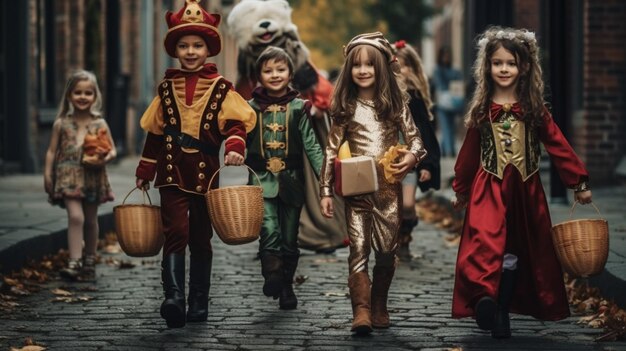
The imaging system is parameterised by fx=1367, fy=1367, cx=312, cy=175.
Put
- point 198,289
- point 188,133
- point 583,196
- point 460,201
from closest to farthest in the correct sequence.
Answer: point 583,196 < point 460,201 < point 188,133 < point 198,289

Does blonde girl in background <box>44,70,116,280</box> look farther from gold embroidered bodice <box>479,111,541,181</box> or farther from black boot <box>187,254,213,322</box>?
gold embroidered bodice <box>479,111,541,181</box>

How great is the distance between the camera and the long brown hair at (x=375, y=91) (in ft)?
22.7

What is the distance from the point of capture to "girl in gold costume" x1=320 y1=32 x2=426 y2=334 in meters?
6.84

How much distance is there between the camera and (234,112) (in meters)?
7.08

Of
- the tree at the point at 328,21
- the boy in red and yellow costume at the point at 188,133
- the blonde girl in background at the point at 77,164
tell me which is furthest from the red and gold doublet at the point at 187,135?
the tree at the point at 328,21

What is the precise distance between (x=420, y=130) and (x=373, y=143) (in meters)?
2.43

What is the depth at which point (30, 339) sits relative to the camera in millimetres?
6441

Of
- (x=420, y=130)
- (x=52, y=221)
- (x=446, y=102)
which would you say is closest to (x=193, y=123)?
(x=420, y=130)

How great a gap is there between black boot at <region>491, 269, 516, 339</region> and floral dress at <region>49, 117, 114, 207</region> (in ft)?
11.1

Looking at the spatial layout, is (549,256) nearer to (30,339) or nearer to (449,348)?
(449,348)

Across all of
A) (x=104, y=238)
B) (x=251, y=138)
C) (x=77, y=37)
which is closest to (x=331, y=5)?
(x=77, y=37)

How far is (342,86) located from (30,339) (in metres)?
1.98

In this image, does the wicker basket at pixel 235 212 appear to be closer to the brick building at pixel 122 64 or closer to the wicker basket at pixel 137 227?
the wicker basket at pixel 137 227

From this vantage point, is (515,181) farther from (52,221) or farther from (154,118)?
(52,221)
